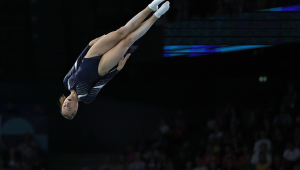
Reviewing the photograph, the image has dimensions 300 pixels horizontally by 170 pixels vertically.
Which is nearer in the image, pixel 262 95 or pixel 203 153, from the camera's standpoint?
pixel 203 153

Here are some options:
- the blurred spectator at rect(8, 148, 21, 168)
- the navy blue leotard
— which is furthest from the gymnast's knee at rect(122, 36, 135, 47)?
the blurred spectator at rect(8, 148, 21, 168)

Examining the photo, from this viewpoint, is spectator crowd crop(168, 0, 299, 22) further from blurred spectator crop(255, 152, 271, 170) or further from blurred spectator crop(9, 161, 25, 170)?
blurred spectator crop(9, 161, 25, 170)

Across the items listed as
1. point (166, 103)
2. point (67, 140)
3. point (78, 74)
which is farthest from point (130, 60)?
point (78, 74)

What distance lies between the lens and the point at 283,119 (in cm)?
1043

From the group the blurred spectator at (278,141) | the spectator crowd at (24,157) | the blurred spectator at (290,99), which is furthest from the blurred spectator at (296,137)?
the spectator crowd at (24,157)

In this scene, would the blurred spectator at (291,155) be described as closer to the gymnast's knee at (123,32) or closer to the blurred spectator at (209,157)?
the blurred spectator at (209,157)

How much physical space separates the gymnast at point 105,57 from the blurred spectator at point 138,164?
17.6 ft

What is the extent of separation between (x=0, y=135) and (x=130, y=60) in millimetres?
4007

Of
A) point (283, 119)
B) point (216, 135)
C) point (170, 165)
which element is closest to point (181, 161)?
point (170, 165)

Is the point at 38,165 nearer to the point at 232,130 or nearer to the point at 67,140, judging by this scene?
the point at 67,140

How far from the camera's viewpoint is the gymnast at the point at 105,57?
21.6 ft

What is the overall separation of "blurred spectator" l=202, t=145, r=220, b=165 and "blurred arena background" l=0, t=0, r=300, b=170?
0.07 feet

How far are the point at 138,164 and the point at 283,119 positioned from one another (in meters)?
3.69

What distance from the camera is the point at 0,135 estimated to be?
13078 mm
